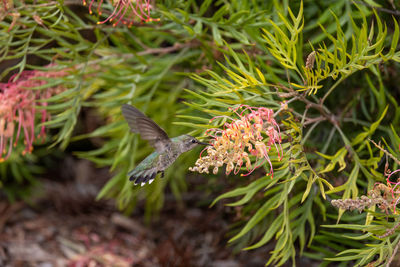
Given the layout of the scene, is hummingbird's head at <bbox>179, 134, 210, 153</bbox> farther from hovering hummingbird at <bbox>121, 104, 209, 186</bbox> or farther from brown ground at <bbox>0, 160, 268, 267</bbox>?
brown ground at <bbox>0, 160, 268, 267</bbox>

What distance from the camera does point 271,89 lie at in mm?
1371

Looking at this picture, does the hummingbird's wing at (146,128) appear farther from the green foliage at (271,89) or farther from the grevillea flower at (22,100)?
the grevillea flower at (22,100)

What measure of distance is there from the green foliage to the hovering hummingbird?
7cm

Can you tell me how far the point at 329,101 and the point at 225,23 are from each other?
566mm

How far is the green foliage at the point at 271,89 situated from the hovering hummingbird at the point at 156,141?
2.7 inches

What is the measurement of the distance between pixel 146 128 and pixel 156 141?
0.05m

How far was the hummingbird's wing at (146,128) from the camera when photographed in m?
1.04

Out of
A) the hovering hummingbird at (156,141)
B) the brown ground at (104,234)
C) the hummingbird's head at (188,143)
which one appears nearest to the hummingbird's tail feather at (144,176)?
the hovering hummingbird at (156,141)

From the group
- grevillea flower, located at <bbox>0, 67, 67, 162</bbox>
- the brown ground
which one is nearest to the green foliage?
grevillea flower, located at <bbox>0, 67, 67, 162</bbox>

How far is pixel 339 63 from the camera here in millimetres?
1039

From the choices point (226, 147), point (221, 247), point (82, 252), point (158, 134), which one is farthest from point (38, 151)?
point (226, 147)

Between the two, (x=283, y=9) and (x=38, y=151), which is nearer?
(x=283, y=9)

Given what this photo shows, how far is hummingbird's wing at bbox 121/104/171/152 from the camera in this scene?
40.8 inches

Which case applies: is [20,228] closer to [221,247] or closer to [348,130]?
[221,247]
